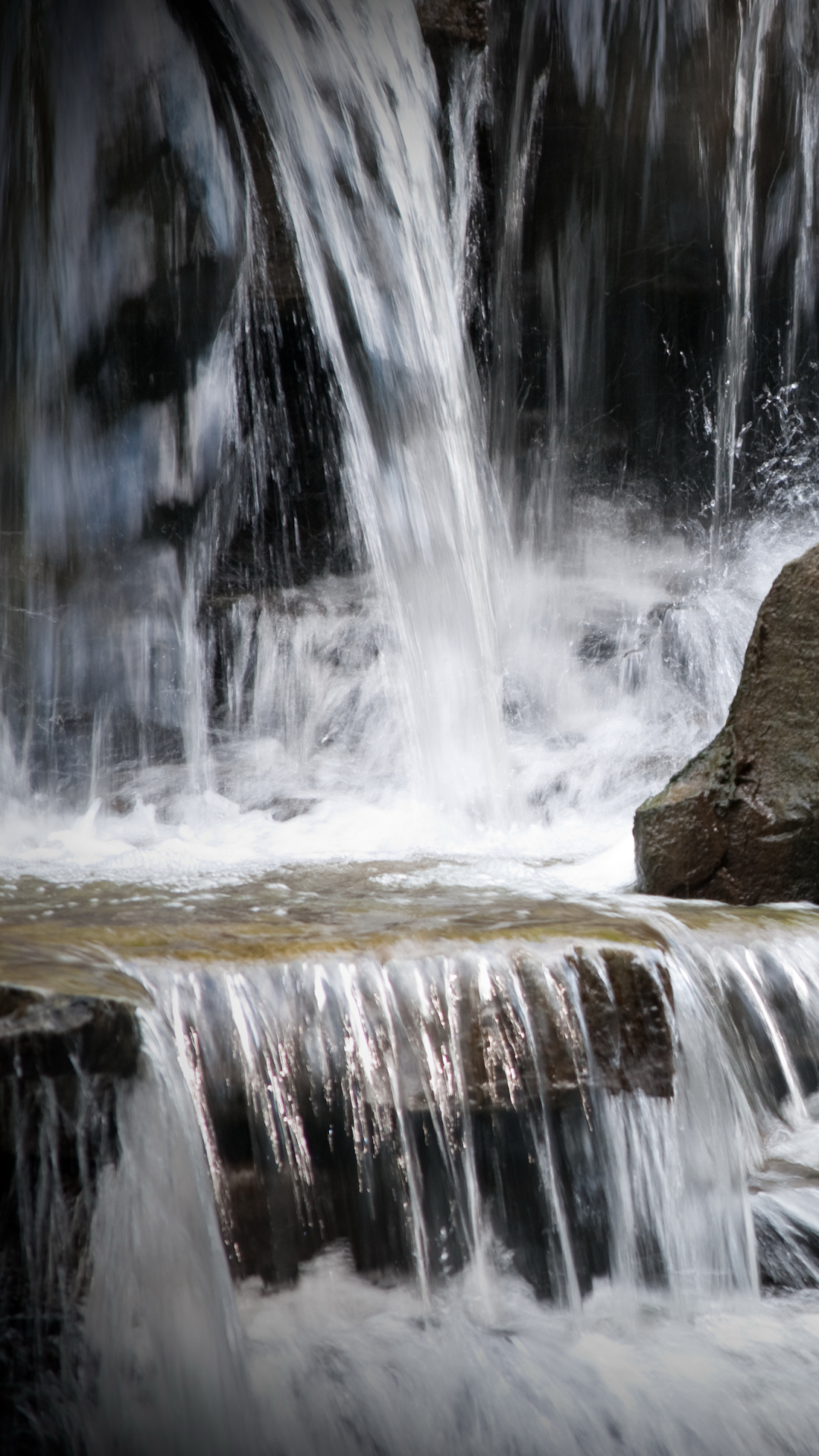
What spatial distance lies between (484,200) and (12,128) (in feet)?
12.3

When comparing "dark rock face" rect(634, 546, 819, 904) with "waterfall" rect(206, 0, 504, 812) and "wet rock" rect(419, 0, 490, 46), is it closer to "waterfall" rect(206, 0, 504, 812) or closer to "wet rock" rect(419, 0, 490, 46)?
"waterfall" rect(206, 0, 504, 812)

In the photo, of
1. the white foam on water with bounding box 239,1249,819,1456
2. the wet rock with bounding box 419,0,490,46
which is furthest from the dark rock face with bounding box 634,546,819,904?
the wet rock with bounding box 419,0,490,46

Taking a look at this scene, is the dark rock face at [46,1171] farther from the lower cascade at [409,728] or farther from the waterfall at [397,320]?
the waterfall at [397,320]

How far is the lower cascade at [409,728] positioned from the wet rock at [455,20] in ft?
0.18

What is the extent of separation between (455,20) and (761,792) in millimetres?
7131

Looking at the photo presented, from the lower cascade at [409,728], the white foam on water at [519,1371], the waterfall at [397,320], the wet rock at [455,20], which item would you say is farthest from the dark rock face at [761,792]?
the wet rock at [455,20]

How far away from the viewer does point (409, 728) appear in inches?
313

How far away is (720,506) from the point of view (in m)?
10.1

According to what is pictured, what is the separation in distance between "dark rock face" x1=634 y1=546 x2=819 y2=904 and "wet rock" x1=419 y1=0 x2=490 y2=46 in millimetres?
6255

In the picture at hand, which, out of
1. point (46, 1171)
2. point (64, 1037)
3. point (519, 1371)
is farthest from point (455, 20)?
point (519, 1371)

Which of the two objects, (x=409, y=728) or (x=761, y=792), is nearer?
(x=761, y=792)

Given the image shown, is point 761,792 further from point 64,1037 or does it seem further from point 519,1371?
point 64,1037

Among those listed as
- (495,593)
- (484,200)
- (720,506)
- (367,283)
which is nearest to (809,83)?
(484,200)

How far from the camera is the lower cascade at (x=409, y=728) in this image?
2385 millimetres
